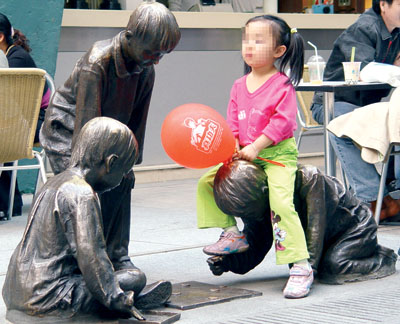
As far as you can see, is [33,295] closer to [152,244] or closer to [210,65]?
[152,244]

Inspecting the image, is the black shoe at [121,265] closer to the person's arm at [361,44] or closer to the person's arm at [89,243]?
the person's arm at [89,243]

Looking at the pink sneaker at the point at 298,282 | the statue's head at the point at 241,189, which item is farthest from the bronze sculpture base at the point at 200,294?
the statue's head at the point at 241,189

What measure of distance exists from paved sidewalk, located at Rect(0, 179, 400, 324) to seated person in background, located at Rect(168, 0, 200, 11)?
10.2ft

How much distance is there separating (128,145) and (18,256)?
0.66 m

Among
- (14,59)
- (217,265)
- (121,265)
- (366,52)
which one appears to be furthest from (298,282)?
(14,59)

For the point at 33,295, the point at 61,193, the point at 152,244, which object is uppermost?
the point at 61,193

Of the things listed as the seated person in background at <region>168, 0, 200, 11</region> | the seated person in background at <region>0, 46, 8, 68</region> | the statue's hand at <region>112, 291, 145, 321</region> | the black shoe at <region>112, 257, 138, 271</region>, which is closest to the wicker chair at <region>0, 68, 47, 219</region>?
the seated person in background at <region>0, 46, 8, 68</region>

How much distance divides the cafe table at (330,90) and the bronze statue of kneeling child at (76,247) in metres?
3.04

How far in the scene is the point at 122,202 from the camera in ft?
15.2

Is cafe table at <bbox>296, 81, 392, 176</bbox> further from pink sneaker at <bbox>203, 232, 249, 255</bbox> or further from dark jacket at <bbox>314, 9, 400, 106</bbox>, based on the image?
pink sneaker at <bbox>203, 232, 249, 255</bbox>

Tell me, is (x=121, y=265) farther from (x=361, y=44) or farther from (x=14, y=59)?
(x=14, y=59)

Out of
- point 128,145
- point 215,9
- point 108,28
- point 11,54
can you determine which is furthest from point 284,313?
point 215,9

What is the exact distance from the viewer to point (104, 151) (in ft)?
12.4

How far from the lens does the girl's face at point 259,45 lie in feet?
15.2
